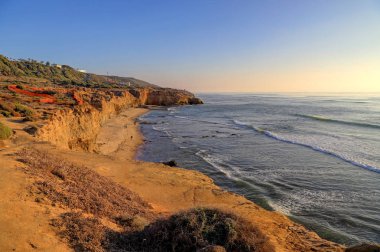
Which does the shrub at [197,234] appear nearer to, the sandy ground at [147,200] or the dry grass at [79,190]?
the sandy ground at [147,200]

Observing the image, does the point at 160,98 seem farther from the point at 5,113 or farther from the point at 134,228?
the point at 134,228

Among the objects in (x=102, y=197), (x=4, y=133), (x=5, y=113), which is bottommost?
(x=102, y=197)

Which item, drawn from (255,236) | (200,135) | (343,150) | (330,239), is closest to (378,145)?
(343,150)

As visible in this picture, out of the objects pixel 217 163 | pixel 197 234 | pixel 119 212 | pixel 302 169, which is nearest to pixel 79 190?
pixel 119 212

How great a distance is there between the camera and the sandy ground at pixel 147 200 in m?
5.80

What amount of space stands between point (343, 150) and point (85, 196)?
21560mm

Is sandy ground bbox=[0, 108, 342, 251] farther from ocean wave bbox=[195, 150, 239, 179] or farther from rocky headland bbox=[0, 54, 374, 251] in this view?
ocean wave bbox=[195, 150, 239, 179]

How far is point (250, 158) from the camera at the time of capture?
21.3 meters

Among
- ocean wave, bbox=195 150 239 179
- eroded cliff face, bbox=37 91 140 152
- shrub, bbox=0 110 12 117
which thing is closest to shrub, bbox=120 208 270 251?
ocean wave, bbox=195 150 239 179

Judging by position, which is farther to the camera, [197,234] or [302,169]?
[302,169]

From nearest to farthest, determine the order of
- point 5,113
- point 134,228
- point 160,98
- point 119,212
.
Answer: point 134,228
point 119,212
point 5,113
point 160,98

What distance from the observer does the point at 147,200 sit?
11047mm

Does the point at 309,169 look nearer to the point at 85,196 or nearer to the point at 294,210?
the point at 294,210

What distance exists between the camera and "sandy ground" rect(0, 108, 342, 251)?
580cm
